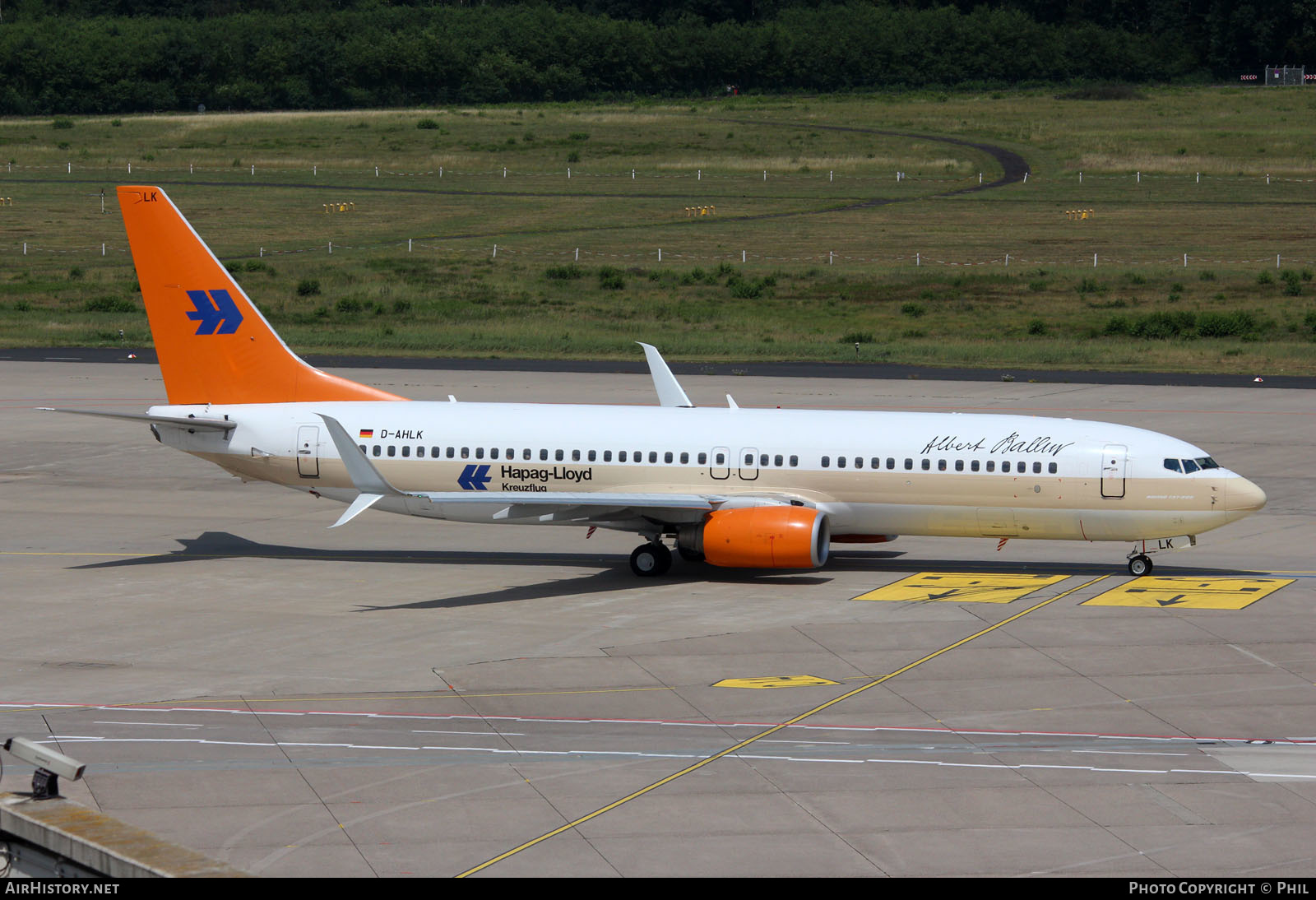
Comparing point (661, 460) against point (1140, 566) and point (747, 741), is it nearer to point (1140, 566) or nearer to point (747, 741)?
point (1140, 566)

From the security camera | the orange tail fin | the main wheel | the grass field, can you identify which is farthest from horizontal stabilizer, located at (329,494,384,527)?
the grass field

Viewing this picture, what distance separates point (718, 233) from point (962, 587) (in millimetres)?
Result: 91229

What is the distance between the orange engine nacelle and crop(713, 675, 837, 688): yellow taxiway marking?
260 inches

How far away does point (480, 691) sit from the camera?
29422 millimetres

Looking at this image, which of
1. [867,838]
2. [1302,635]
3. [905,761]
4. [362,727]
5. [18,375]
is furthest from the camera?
[18,375]

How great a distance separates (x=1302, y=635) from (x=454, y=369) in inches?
1912

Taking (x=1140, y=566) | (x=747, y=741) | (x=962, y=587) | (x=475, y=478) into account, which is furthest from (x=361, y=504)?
(x=1140, y=566)

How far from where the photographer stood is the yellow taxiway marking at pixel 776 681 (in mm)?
29812

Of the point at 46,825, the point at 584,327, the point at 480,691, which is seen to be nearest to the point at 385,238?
the point at 584,327

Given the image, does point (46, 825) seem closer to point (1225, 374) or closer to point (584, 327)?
point (1225, 374)

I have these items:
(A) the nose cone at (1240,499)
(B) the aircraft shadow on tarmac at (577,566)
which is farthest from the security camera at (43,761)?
(A) the nose cone at (1240,499)

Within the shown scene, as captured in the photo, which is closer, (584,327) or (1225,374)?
(1225,374)

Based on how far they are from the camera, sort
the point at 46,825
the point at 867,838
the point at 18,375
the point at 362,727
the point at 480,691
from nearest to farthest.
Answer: the point at 46,825 < the point at 867,838 < the point at 362,727 < the point at 480,691 < the point at 18,375

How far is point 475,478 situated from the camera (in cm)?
4050
